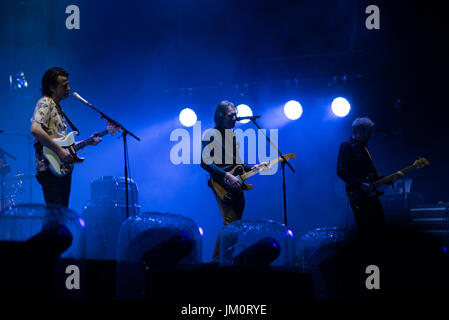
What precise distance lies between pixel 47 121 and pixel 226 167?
1.89 metres

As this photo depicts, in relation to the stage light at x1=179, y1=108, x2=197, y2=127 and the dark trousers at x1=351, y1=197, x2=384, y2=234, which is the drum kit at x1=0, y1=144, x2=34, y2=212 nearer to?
the stage light at x1=179, y1=108, x2=197, y2=127

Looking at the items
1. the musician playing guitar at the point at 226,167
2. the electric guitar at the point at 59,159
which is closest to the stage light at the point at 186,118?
the musician playing guitar at the point at 226,167

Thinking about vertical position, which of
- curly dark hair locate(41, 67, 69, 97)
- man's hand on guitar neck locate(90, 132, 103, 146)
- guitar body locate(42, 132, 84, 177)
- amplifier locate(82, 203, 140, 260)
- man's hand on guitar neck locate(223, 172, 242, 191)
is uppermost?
curly dark hair locate(41, 67, 69, 97)

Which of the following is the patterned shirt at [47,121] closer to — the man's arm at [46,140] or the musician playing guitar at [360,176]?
the man's arm at [46,140]

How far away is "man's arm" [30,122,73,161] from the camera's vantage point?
4.09 meters

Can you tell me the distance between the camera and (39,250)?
2.40 m

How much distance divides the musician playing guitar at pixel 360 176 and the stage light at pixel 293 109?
322 cm

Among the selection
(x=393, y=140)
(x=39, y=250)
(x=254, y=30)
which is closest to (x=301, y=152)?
(x=393, y=140)

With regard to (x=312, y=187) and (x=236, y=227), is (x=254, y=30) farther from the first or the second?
(x=236, y=227)

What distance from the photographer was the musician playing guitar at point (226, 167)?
5.05 metres

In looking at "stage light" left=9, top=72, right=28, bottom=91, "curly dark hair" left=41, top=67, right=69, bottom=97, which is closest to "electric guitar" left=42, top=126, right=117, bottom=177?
"curly dark hair" left=41, top=67, right=69, bottom=97

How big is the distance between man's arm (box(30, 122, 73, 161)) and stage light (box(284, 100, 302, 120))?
5.47 metres

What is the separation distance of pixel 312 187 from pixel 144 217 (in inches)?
253

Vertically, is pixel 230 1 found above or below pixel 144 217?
above
